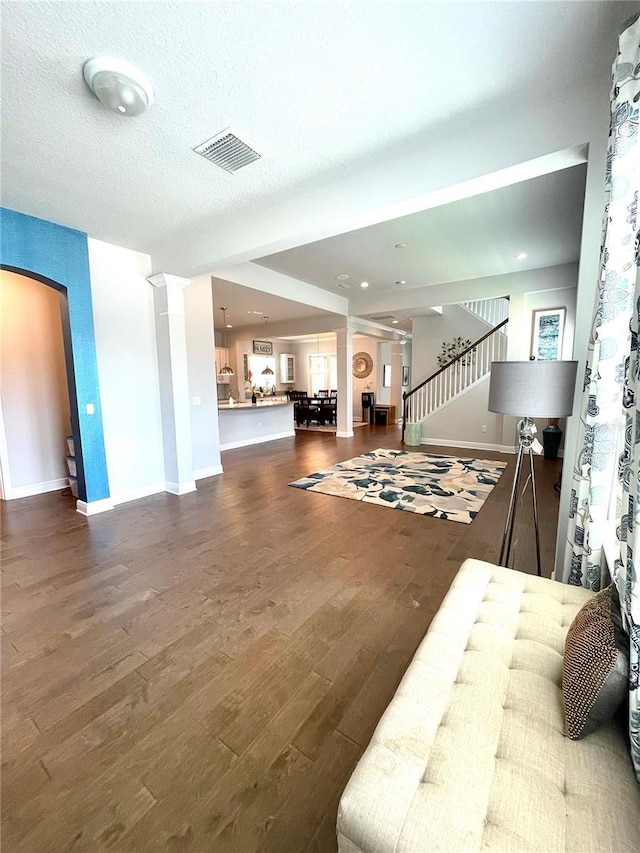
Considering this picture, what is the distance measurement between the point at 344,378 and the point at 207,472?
4199 millimetres

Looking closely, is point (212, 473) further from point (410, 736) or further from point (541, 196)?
point (541, 196)

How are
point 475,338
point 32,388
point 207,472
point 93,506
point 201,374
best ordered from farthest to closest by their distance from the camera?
point 475,338
point 207,472
point 201,374
point 32,388
point 93,506

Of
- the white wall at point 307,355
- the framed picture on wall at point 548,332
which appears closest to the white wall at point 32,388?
the framed picture on wall at point 548,332

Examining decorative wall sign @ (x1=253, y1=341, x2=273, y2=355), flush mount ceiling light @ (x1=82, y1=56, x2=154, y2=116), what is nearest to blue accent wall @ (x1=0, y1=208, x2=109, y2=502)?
flush mount ceiling light @ (x1=82, y1=56, x2=154, y2=116)

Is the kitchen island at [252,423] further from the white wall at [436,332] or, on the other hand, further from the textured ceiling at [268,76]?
the textured ceiling at [268,76]

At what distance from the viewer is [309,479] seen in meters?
4.98

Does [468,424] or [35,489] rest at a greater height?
[468,424]

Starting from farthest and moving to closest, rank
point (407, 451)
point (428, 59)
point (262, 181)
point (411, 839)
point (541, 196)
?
point (407, 451) → point (541, 196) → point (262, 181) → point (428, 59) → point (411, 839)

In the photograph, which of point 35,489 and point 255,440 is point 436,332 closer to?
point 255,440

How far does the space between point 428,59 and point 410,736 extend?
2.71 metres

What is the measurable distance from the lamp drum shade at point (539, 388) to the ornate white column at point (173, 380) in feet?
12.2

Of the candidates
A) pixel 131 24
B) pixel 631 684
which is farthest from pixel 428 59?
pixel 631 684

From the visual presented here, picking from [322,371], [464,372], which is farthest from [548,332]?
[322,371]

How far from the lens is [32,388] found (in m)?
4.47
